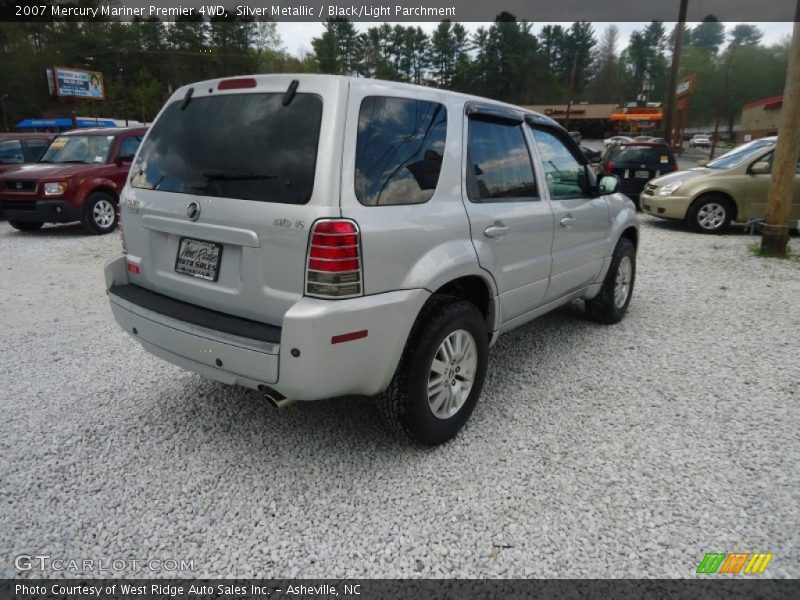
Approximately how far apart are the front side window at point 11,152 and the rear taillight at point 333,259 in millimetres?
11882

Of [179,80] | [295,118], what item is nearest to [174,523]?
[295,118]

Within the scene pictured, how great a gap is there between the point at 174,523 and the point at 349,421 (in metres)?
1.17

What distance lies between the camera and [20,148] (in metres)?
11.3

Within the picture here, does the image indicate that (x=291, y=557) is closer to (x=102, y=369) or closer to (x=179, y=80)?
(x=102, y=369)

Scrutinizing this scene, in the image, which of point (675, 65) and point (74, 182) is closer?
point (74, 182)

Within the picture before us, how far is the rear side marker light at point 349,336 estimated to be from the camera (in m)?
2.30

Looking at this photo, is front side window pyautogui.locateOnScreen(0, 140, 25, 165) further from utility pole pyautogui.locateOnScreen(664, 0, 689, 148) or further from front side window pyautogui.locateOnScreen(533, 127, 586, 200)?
utility pole pyautogui.locateOnScreen(664, 0, 689, 148)

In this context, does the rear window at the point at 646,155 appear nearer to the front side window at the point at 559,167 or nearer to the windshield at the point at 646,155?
the windshield at the point at 646,155

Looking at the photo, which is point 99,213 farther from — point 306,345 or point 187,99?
point 306,345

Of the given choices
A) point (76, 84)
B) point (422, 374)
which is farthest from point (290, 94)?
point (76, 84)

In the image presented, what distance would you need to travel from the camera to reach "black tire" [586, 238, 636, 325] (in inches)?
190

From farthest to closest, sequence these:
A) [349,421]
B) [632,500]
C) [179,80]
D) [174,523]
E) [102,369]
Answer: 1. [179,80]
2. [102,369]
3. [349,421]
4. [632,500]
5. [174,523]

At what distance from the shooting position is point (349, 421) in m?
3.31

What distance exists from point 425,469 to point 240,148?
187 centimetres
